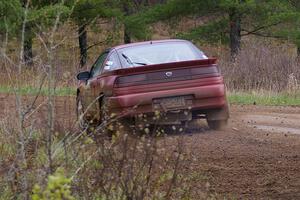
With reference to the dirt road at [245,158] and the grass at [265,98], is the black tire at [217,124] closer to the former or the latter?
the dirt road at [245,158]

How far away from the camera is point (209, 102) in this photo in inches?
421

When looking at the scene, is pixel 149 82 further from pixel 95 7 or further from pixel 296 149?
pixel 95 7

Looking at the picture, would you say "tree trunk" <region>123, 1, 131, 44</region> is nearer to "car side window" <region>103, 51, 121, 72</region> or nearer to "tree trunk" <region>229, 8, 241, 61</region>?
"tree trunk" <region>229, 8, 241, 61</region>

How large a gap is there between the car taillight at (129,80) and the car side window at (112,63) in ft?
2.27

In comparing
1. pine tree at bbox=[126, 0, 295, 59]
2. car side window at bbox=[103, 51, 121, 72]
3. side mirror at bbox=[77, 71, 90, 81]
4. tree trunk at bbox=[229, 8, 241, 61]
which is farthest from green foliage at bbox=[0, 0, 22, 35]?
tree trunk at bbox=[229, 8, 241, 61]

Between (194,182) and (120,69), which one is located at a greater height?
(120,69)

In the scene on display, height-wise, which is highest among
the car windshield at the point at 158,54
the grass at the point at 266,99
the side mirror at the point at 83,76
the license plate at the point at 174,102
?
the car windshield at the point at 158,54

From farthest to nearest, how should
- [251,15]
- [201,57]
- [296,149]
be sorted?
1. [251,15]
2. [201,57]
3. [296,149]

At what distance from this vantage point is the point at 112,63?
37.5ft

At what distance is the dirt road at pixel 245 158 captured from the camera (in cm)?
697

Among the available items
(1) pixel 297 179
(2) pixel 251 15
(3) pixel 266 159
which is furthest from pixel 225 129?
(2) pixel 251 15

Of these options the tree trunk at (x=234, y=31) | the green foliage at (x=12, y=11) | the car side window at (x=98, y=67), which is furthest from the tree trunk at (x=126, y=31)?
the car side window at (x=98, y=67)

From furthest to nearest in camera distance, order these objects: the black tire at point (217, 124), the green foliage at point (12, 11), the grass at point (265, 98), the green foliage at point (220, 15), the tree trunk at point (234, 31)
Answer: the tree trunk at point (234, 31)
the green foliage at point (220, 15)
the green foliage at point (12, 11)
the grass at point (265, 98)
the black tire at point (217, 124)

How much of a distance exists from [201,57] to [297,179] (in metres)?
4.25
